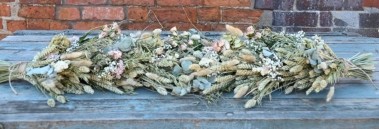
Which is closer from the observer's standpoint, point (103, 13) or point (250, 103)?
point (250, 103)

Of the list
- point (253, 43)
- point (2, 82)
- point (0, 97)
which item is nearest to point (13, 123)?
point (0, 97)

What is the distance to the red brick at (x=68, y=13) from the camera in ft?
7.24

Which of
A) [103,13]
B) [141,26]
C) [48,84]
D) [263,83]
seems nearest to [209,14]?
[141,26]

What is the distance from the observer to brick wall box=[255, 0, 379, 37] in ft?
7.39

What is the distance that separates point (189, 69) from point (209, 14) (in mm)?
1052

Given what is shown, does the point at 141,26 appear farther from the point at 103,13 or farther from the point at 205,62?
the point at 205,62

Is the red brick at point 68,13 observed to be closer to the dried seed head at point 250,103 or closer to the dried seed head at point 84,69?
the dried seed head at point 84,69

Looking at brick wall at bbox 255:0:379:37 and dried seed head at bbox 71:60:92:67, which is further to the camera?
brick wall at bbox 255:0:379:37

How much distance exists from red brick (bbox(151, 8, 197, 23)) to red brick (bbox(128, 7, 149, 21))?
0.14 feet

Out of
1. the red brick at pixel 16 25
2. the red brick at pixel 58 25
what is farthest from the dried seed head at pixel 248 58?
the red brick at pixel 16 25

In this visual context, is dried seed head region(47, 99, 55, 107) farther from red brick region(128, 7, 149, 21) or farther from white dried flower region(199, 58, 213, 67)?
red brick region(128, 7, 149, 21)

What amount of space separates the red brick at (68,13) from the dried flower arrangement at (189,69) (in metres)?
0.95

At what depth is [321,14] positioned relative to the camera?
7.48ft

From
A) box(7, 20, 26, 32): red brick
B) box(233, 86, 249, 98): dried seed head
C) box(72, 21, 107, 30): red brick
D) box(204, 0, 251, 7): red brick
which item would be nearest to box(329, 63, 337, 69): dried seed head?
box(233, 86, 249, 98): dried seed head
